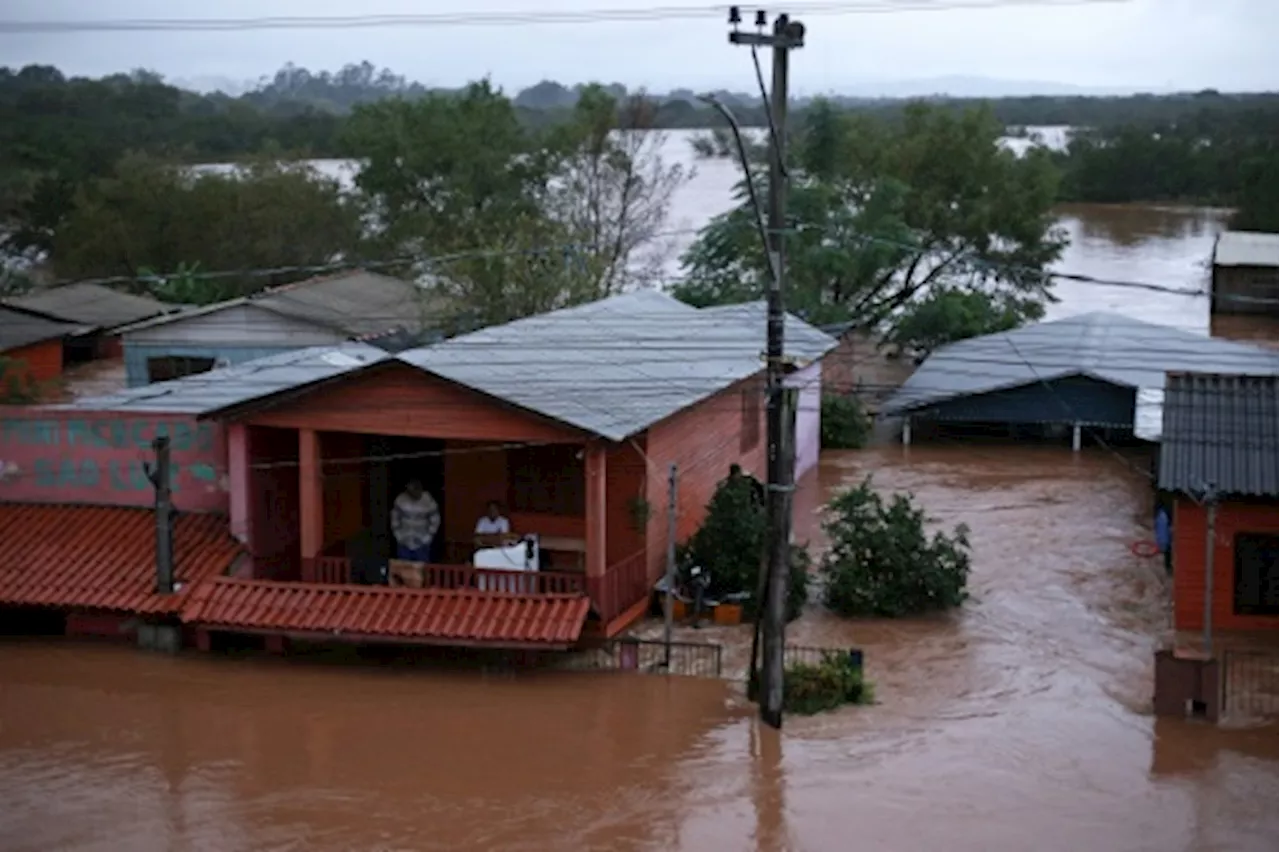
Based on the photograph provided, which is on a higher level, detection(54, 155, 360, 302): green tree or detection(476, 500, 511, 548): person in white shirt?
detection(54, 155, 360, 302): green tree

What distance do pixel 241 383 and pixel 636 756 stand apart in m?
8.72

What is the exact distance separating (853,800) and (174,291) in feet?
117

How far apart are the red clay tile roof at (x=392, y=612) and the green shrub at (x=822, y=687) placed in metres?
2.40

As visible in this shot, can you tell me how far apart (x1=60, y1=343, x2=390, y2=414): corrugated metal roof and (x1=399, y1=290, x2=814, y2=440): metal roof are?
1284mm

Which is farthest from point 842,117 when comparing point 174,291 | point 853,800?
point 853,800

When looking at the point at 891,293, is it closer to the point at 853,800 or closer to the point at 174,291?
the point at 174,291

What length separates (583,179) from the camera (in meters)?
49.5

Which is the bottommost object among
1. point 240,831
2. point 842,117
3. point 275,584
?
point 240,831

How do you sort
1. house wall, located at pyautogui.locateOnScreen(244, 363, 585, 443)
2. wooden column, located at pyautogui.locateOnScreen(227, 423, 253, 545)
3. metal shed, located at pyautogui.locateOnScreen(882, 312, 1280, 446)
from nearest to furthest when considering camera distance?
house wall, located at pyautogui.locateOnScreen(244, 363, 585, 443) < wooden column, located at pyautogui.locateOnScreen(227, 423, 253, 545) < metal shed, located at pyautogui.locateOnScreen(882, 312, 1280, 446)

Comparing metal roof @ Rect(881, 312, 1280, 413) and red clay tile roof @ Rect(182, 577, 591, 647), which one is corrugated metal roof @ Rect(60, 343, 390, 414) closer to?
red clay tile roof @ Rect(182, 577, 591, 647)

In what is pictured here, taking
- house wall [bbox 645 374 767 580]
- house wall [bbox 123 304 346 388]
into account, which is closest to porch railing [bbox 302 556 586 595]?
house wall [bbox 645 374 767 580]

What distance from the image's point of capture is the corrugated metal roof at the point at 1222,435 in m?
19.3

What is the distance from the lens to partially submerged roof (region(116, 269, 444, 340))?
34844 mm

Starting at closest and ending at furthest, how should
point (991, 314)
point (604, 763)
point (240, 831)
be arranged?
1. point (240, 831)
2. point (604, 763)
3. point (991, 314)
